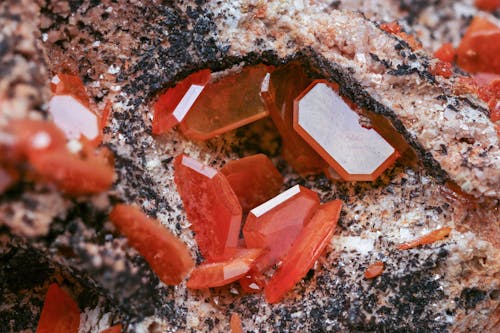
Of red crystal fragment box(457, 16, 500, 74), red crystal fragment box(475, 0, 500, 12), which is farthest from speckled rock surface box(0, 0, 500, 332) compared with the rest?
red crystal fragment box(475, 0, 500, 12)

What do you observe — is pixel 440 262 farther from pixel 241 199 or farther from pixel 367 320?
pixel 241 199

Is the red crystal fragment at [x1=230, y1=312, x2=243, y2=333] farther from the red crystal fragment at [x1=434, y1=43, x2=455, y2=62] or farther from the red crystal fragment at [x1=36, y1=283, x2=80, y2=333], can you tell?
the red crystal fragment at [x1=434, y1=43, x2=455, y2=62]

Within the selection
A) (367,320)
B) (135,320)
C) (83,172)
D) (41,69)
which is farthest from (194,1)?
(367,320)

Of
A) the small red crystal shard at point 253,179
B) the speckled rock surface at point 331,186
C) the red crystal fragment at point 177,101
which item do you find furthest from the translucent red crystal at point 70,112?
the small red crystal shard at point 253,179

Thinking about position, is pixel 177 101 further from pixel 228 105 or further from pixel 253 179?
pixel 253 179

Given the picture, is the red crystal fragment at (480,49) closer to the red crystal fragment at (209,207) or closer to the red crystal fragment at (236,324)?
the red crystal fragment at (209,207)

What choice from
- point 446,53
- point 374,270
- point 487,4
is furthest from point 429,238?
point 487,4
